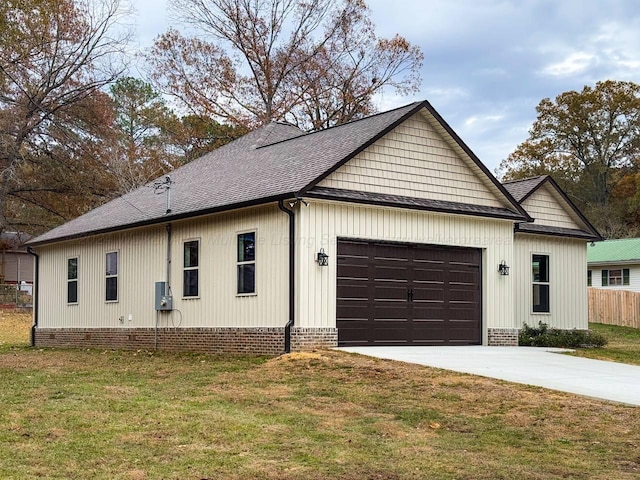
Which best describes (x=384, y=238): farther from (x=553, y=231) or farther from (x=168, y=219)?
(x=553, y=231)

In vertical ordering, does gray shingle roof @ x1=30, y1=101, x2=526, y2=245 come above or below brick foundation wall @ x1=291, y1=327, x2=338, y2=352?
above

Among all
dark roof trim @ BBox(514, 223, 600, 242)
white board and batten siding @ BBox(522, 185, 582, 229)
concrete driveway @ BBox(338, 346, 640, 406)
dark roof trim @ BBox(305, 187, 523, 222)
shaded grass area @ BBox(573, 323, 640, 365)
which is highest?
white board and batten siding @ BBox(522, 185, 582, 229)

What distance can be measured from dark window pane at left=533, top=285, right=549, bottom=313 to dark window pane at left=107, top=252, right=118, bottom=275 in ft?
37.0

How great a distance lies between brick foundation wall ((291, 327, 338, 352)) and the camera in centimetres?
1664

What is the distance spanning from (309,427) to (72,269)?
16418 mm

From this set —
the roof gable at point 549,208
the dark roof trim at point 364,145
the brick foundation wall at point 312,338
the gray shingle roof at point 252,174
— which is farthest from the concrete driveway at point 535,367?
the roof gable at point 549,208

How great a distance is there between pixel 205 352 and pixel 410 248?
501cm

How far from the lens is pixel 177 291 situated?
20.1m

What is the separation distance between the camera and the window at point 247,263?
17.9 m

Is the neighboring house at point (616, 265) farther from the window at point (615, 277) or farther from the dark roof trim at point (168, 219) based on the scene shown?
the dark roof trim at point (168, 219)

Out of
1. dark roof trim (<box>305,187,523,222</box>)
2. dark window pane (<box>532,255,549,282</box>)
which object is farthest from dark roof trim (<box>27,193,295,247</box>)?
dark window pane (<box>532,255,549,282</box>)

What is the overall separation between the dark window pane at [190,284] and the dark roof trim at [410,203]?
421 cm

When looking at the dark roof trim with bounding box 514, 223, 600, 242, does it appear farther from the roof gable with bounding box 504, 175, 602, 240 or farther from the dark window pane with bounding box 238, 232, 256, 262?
the dark window pane with bounding box 238, 232, 256, 262

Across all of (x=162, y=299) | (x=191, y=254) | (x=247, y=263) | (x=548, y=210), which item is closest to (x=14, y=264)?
(x=162, y=299)
